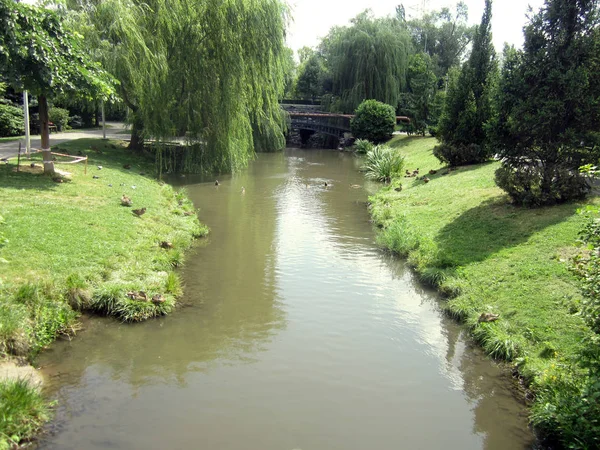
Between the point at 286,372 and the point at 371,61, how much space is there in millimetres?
35773

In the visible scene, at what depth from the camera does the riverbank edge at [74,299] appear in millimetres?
5145

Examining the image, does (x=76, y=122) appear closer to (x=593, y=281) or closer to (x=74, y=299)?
(x=74, y=299)

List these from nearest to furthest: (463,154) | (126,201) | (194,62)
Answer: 1. (126,201)
2. (463,154)
3. (194,62)

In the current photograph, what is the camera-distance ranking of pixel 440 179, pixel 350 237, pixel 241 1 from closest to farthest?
pixel 350 237, pixel 440 179, pixel 241 1

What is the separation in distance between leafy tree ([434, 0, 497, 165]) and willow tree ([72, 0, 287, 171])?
27.4 feet

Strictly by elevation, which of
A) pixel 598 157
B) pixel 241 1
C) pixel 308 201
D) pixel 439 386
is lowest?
pixel 439 386

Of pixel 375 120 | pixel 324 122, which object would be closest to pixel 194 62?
pixel 375 120

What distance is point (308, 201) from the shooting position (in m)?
19.0

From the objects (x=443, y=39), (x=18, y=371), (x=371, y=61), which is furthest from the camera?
(x=443, y=39)

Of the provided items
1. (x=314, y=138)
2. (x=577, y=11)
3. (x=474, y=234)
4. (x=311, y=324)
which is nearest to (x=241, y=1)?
(x=577, y=11)

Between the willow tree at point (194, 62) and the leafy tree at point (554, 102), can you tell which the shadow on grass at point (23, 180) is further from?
the leafy tree at point (554, 102)

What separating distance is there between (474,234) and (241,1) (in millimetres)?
14257

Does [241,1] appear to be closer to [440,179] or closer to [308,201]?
[308,201]

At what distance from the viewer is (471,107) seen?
62.4ft
